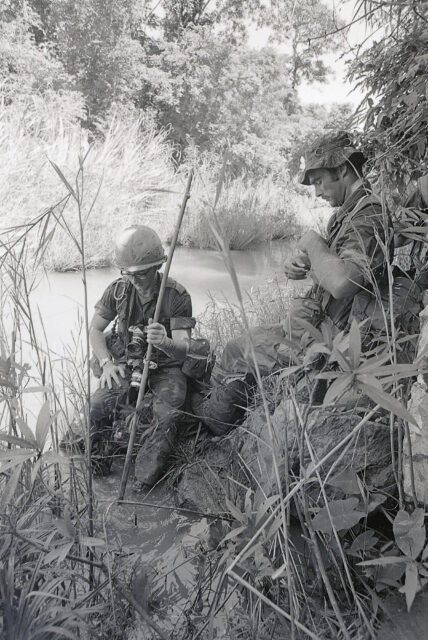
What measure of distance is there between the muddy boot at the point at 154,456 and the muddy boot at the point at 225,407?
240 mm

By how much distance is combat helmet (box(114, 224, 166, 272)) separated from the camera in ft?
10.2

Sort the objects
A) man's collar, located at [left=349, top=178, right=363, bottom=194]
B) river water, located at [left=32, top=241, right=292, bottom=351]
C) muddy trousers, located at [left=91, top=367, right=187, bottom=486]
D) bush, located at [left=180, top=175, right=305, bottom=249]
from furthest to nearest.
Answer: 1. bush, located at [left=180, top=175, right=305, bottom=249]
2. river water, located at [left=32, top=241, right=292, bottom=351]
3. muddy trousers, located at [left=91, top=367, right=187, bottom=486]
4. man's collar, located at [left=349, top=178, right=363, bottom=194]

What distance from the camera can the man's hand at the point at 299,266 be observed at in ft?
8.86

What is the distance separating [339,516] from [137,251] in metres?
1.91

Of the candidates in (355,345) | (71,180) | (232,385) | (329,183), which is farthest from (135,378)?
(71,180)

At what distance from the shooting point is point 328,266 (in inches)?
95.3

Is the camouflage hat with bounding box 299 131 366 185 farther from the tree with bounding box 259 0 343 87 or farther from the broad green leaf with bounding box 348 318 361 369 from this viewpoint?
the tree with bounding box 259 0 343 87

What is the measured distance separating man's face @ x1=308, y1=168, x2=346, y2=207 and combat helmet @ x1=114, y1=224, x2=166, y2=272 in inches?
38.3

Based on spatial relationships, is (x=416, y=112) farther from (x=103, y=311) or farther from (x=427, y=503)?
(x=103, y=311)

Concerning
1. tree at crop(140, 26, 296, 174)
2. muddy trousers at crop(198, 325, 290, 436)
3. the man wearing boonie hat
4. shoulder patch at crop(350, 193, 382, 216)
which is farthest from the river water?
tree at crop(140, 26, 296, 174)

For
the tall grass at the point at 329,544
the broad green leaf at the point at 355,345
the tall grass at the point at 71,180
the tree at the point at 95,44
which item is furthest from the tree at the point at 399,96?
the tree at the point at 95,44

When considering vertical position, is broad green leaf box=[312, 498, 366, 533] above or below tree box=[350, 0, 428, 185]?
below

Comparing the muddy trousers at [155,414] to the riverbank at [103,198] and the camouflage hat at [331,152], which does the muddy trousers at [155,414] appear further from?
the riverbank at [103,198]

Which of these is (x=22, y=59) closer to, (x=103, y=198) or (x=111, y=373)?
(x=103, y=198)
